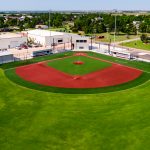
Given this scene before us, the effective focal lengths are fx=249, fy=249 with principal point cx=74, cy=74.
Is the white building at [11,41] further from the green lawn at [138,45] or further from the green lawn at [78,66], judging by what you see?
the green lawn at [138,45]

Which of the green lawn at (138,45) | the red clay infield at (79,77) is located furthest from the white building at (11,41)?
the green lawn at (138,45)

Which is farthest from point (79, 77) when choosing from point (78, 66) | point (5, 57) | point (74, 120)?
point (5, 57)

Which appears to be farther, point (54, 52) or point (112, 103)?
point (54, 52)

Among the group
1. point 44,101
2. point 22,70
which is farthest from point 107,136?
point 22,70

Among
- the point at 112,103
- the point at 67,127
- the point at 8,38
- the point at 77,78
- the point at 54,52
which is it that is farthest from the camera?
the point at 8,38

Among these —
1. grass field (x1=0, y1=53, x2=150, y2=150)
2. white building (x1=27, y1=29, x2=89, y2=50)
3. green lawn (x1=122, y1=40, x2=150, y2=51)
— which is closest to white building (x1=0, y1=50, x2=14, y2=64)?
grass field (x1=0, y1=53, x2=150, y2=150)

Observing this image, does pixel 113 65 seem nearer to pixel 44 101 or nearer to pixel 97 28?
pixel 44 101

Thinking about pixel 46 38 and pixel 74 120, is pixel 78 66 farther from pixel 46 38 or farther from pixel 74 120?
pixel 46 38
